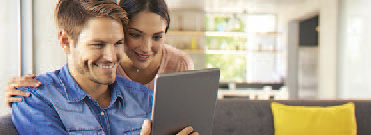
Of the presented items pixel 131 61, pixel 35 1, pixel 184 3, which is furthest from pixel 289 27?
pixel 131 61

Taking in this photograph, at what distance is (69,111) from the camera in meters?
0.91

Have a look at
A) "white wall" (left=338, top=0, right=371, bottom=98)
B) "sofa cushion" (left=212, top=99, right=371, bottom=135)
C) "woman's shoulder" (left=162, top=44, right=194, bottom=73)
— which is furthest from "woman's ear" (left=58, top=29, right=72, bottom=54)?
"white wall" (left=338, top=0, right=371, bottom=98)

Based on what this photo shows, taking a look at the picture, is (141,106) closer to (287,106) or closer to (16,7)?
(287,106)

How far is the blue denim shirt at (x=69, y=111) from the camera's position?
0.84m

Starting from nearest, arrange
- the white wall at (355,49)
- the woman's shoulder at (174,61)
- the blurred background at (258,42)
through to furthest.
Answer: the woman's shoulder at (174,61)
the blurred background at (258,42)
the white wall at (355,49)

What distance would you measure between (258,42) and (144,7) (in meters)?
5.57

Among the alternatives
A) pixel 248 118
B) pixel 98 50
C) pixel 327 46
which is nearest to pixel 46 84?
pixel 98 50

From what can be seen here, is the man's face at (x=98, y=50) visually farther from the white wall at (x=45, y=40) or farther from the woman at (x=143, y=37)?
the white wall at (x=45, y=40)

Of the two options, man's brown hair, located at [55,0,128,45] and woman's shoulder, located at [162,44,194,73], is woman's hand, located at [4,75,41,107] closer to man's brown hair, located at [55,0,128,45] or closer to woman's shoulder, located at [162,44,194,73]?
man's brown hair, located at [55,0,128,45]

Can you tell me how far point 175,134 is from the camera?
82 cm

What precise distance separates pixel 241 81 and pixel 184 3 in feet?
12.7

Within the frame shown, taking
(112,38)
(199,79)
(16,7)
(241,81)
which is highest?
(16,7)


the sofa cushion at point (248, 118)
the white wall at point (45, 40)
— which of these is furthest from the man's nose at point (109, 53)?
the white wall at point (45, 40)

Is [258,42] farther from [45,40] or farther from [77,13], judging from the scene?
[77,13]
